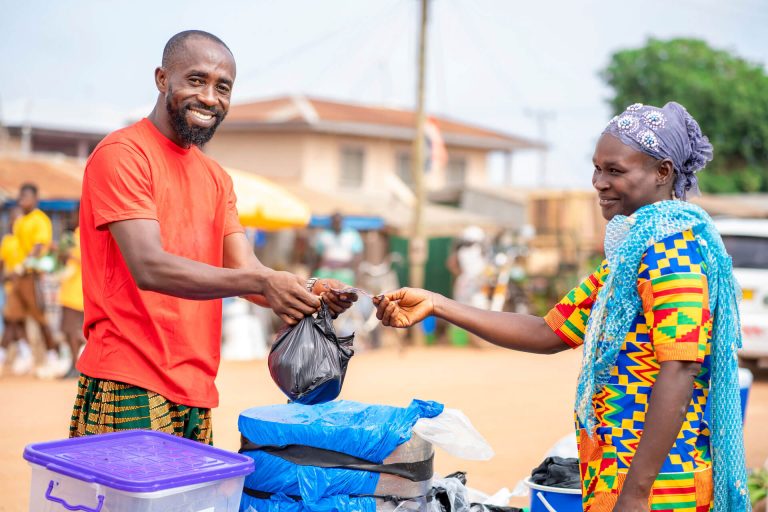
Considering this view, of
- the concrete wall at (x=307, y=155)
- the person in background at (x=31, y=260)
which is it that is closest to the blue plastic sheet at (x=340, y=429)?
the person in background at (x=31, y=260)

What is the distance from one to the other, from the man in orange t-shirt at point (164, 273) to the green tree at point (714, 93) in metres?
34.4

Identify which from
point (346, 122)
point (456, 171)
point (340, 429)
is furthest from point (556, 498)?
point (456, 171)

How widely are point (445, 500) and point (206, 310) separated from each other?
119 cm

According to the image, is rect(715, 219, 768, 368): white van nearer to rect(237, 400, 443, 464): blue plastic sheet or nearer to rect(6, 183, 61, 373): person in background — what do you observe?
rect(6, 183, 61, 373): person in background

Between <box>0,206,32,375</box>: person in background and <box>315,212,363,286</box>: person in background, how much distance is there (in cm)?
444

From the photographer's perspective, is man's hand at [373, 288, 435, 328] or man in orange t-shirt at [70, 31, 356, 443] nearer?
man in orange t-shirt at [70, 31, 356, 443]

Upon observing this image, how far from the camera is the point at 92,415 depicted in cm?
278

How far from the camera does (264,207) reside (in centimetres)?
1187

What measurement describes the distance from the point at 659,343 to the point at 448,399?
7136 mm

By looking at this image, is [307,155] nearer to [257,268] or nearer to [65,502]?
[257,268]

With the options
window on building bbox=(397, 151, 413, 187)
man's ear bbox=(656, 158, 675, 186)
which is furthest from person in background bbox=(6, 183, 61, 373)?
window on building bbox=(397, 151, 413, 187)

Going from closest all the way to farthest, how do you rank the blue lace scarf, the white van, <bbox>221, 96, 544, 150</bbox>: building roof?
the blue lace scarf, the white van, <bbox>221, 96, 544, 150</bbox>: building roof

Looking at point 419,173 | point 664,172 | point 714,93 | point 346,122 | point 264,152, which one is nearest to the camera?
point 664,172

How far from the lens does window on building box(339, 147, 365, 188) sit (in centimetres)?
2506
